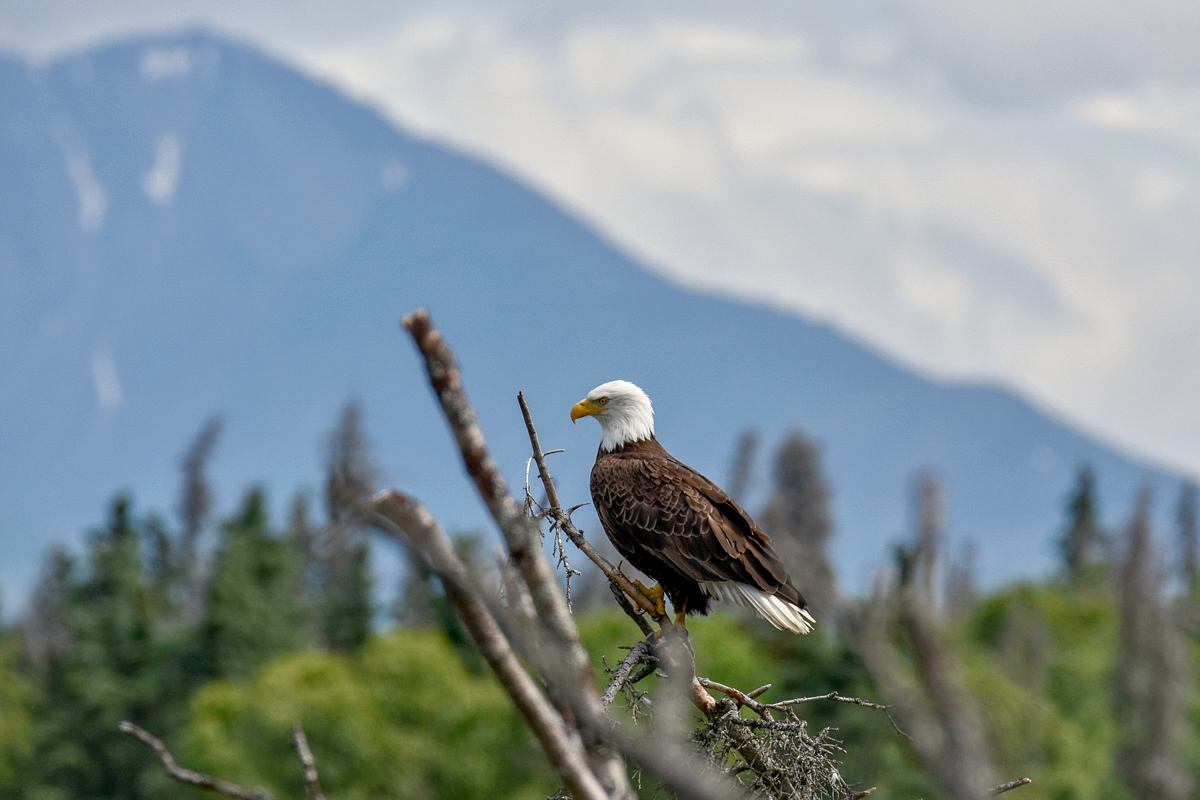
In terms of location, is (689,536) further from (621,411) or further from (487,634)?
(487,634)

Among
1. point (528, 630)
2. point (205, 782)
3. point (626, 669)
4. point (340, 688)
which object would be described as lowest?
point (528, 630)

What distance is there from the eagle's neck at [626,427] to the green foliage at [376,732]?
39063mm

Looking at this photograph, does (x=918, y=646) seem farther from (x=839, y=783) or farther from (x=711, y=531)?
(x=711, y=531)

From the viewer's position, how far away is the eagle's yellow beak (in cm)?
727

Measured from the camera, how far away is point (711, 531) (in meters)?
6.51

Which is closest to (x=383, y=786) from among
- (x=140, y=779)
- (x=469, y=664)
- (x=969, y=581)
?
(x=469, y=664)

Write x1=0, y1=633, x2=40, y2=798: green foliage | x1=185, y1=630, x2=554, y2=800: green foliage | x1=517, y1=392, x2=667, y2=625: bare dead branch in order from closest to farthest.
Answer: x1=517, y1=392, x2=667, y2=625: bare dead branch → x1=185, y1=630, x2=554, y2=800: green foliage → x1=0, y1=633, x2=40, y2=798: green foliage

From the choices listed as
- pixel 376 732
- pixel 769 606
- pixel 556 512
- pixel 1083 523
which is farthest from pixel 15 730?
pixel 1083 523

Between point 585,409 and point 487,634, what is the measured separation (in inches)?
223

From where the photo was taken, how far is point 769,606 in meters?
6.34

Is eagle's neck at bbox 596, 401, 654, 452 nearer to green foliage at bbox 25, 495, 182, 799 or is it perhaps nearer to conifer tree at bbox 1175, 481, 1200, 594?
green foliage at bbox 25, 495, 182, 799

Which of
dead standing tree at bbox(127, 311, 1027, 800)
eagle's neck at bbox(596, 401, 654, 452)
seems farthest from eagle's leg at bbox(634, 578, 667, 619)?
dead standing tree at bbox(127, 311, 1027, 800)

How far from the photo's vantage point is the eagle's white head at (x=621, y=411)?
24.0 ft

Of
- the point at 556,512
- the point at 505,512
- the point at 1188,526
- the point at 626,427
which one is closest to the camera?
the point at 505,512
